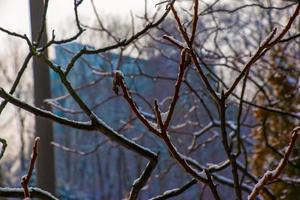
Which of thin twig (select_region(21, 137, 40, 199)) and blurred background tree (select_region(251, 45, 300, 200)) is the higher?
blurred background tree (select_region(251, 45, 300, 200))

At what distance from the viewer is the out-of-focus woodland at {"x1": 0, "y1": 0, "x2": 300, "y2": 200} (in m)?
1.06

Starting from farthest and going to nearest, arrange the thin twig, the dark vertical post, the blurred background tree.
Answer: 1. the blurred background tree
2. the dark vertical post
3. the thin twig

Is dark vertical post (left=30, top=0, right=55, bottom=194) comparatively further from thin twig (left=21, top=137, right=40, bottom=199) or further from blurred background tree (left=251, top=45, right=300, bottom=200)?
thin twig (left=21, top=137, right=40, bottom=199)

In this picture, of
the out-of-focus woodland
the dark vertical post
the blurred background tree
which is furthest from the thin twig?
the blurred background tree

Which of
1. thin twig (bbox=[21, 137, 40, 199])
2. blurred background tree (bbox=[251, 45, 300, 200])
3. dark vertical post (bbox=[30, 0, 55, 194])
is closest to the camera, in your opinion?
thin twig (bbox=[21, 137, 40, 199])

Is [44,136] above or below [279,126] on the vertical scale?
below

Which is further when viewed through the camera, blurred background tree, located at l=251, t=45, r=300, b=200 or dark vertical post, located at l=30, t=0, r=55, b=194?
blurred background tree, located at l=251, t=45, r=300, b=200

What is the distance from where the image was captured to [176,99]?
97 centimetres

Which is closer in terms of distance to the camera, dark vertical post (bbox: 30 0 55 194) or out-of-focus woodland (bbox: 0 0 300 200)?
out-of-focus woodland (bbox: 0 0 300 200)

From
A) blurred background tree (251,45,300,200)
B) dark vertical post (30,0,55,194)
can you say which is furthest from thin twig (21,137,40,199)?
blurred background tree (251,45,300,200)

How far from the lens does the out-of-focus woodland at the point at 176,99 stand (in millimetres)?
1062

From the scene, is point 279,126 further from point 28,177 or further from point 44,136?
point 28,177

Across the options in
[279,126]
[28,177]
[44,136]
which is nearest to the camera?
[28,177]

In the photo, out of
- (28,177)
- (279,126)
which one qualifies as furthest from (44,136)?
(28,177)
